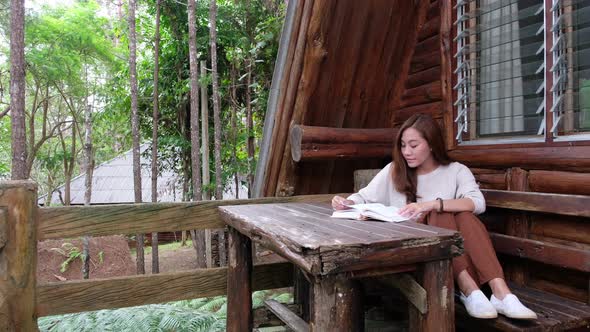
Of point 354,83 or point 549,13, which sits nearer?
point 549,13

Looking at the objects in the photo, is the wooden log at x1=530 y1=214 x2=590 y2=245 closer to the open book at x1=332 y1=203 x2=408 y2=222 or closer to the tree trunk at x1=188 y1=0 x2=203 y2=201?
the open book at x1=332 y1=203 x2=408 y2=222

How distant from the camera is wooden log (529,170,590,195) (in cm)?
239

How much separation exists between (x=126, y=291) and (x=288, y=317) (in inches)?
39.6

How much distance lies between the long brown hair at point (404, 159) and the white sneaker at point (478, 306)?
76cm

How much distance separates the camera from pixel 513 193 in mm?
2688

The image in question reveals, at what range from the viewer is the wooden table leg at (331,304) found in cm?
150

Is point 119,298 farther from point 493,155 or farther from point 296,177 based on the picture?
point 493,155

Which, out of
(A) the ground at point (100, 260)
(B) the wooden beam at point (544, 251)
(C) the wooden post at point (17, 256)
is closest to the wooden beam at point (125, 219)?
(C) the wooden post at point (17, 256)

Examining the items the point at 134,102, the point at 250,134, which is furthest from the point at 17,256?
the point at 134,102

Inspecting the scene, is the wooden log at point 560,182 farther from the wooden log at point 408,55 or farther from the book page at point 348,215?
the wooden log at point 408,55

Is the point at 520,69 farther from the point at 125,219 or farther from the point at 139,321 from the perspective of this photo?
the point at 139,321

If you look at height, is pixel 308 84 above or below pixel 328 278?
above

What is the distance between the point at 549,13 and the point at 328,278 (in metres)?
2.31

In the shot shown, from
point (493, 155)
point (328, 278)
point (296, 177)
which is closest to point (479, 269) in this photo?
point (328, 278)
